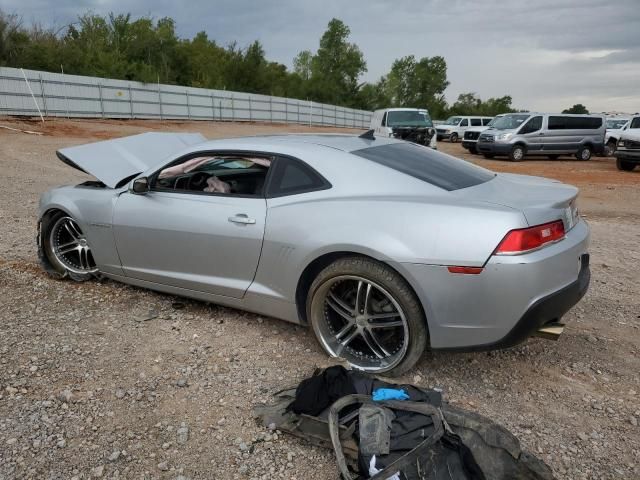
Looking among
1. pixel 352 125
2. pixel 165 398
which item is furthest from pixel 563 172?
pixel 352 125

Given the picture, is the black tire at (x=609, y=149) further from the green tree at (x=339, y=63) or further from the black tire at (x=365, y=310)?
the green tree at (x=339, y=63)

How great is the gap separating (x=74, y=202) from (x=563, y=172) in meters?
15.0

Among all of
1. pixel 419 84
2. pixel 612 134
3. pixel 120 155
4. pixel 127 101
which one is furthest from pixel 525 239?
pixel 419 84

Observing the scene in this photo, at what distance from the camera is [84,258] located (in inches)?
175

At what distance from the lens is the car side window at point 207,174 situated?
12.0 feet

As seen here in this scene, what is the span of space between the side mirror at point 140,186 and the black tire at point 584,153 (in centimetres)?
1969

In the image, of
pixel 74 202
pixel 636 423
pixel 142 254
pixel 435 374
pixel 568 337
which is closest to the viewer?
pixel 636 423

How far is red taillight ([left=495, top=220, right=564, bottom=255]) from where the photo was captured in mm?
2582

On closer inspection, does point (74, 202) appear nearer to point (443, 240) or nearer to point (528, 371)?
point (443, 240)

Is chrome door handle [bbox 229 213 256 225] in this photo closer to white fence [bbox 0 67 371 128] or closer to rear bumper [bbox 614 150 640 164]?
rear bumper [bbox 614 150 640 164]

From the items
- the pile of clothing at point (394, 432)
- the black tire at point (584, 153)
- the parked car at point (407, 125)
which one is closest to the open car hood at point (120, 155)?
the pile of clothing at point (394, 432)

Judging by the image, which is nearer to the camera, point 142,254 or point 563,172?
point 142,254

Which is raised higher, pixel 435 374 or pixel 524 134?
pixel 524 134

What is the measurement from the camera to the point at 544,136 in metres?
18.9
